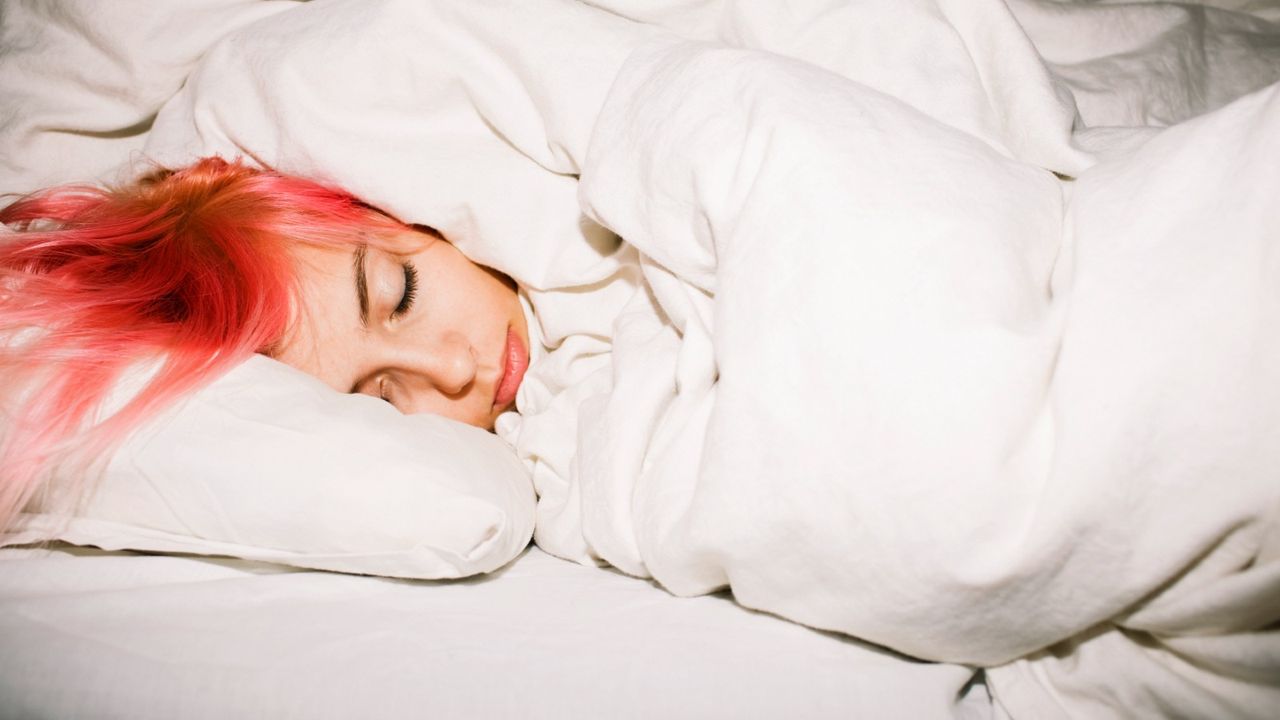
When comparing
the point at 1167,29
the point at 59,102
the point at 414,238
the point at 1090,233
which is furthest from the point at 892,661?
the point at 59,102

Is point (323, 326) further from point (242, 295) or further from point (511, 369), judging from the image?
point (511, 369)

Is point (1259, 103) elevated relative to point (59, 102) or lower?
elevated

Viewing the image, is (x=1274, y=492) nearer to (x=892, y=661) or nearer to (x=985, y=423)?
(x=985, y=423)

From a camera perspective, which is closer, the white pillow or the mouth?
the white pillow

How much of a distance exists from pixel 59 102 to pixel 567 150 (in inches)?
29.1

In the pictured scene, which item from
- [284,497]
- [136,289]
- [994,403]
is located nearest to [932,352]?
[994,403]

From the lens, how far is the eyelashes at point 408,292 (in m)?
0.81

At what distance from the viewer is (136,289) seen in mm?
787

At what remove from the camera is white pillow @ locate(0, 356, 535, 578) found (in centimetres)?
62

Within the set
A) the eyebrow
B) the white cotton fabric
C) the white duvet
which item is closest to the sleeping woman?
the eyebrow

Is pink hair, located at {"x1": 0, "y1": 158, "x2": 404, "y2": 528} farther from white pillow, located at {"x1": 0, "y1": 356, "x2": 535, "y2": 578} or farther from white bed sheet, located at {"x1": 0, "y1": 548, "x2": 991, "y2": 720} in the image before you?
white bed sheet, located at {"x1": 0, "y1": 548, "x2": 991, "y2": 720}

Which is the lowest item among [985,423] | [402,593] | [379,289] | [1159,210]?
[402,593]

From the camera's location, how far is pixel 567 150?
749mm

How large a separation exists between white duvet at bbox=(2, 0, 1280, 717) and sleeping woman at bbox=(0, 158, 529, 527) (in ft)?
0.61
